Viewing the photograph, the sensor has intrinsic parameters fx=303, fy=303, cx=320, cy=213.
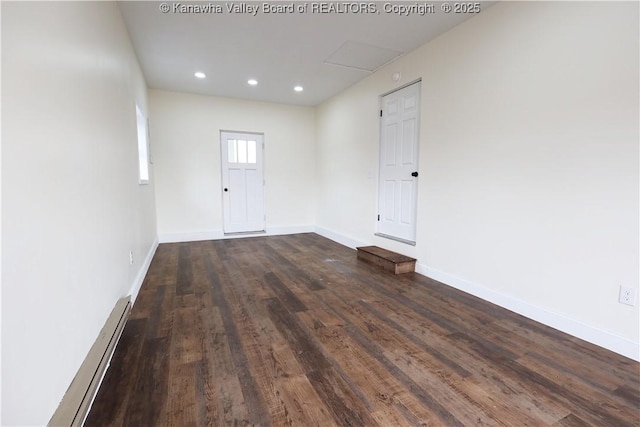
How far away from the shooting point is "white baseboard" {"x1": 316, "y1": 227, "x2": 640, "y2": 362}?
1.88m

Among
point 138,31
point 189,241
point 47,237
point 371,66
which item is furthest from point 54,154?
point 189,241

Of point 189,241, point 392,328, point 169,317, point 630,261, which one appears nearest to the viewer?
point 630,261

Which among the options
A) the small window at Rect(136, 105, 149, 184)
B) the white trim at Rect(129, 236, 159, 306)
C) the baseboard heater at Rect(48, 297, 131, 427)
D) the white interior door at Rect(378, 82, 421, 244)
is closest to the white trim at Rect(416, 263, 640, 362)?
the white interior door at Rect(378, 82, 421, 244)

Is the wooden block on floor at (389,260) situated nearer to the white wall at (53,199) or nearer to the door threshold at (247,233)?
the door threshold at (247,233)

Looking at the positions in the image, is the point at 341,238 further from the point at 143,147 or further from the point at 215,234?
the point at 143,147

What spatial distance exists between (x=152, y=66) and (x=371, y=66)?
2.78 m

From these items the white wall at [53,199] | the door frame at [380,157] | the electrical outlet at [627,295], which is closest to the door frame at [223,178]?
the door frame at [380,157]

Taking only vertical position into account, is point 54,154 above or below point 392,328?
above

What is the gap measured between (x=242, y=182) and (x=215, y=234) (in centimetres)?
106

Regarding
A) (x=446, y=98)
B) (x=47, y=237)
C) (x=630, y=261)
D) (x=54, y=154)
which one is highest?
(x=446, y=98)

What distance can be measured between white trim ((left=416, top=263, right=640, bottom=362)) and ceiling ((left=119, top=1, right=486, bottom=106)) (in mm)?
2458

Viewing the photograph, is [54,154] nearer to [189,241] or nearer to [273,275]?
[273,275]

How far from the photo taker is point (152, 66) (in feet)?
12.6

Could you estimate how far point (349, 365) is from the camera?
5.71 ft
